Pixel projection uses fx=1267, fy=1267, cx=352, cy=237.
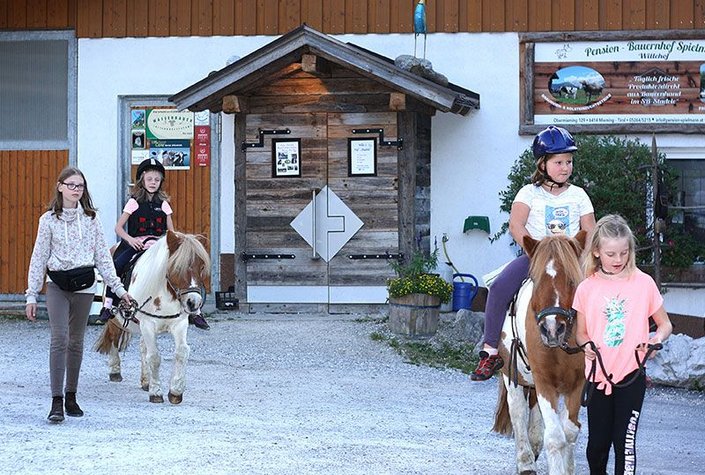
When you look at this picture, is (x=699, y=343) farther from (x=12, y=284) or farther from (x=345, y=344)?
(x=12, y=284)

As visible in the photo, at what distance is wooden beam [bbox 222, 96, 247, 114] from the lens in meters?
16.3

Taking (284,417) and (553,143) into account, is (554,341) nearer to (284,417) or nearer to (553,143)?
(553,143)

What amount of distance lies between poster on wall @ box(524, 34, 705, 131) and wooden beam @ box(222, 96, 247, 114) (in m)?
3.76

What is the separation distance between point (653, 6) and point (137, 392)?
30.4 feet

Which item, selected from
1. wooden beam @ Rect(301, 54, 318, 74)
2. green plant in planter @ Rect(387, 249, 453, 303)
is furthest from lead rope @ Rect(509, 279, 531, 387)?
wooden beam @ Rect(301, 54, 318, 74)

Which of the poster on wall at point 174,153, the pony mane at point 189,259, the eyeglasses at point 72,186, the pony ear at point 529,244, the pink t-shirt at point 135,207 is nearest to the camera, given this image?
the pony ear at point 529,244

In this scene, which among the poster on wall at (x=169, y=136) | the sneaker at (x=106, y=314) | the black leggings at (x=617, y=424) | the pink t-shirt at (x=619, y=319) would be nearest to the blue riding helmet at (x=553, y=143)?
the pink t-shirt at (x=619, y=319)

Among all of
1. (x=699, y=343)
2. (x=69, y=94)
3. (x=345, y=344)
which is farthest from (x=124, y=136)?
(x=699, y=343)

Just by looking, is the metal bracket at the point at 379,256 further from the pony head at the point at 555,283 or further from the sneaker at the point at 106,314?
the pony head at the point at 555,283

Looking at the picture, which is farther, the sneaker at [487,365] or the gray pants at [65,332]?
the gray pants at [65,332]

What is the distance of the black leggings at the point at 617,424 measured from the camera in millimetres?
6309

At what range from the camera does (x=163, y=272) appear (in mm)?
10742

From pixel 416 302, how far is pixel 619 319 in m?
7.96

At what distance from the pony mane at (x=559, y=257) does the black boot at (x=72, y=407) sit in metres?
4.11
